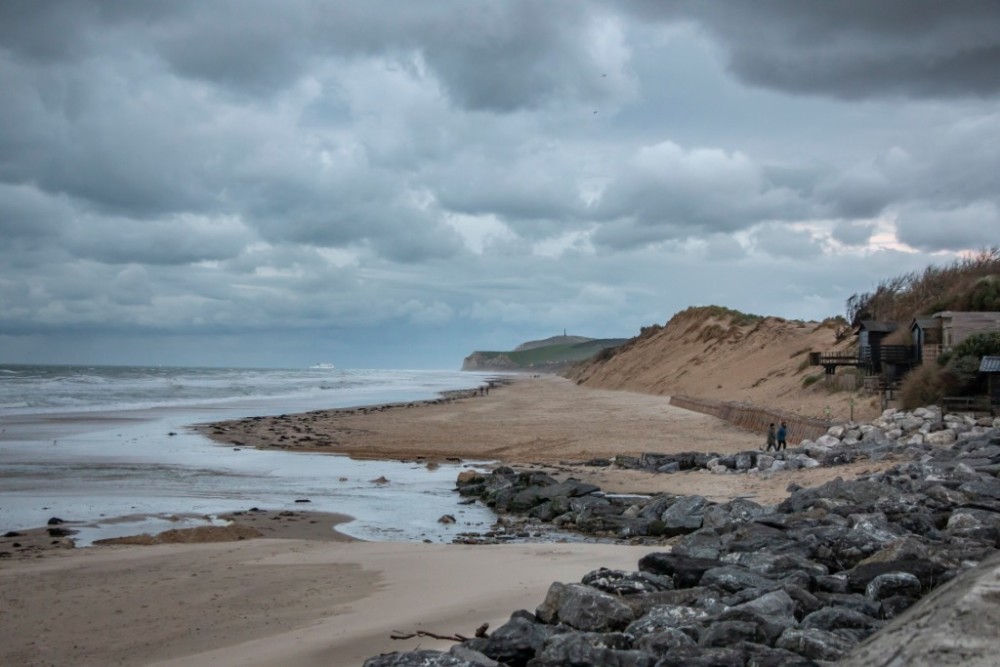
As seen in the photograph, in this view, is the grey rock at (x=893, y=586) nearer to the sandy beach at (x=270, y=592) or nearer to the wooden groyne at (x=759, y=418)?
the sandy beach at (x=270, y=592)

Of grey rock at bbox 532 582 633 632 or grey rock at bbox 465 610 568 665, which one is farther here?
→ grey rock at bbox 532 582 633 632

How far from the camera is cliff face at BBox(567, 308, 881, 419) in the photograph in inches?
1412

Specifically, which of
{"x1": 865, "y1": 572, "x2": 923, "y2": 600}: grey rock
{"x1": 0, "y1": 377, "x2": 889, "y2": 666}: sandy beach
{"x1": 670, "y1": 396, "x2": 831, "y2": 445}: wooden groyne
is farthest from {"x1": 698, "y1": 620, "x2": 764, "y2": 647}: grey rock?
{"x1": 670, "y1": 396, "x2": 831, "y2": 445}: wooden groyne

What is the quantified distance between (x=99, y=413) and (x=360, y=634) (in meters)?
39.3

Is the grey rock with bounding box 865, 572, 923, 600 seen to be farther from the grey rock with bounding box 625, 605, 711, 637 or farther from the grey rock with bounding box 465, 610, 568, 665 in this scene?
the grey rock with bounding box 465, 610, 568, 665

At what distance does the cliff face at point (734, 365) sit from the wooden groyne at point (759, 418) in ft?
7.47

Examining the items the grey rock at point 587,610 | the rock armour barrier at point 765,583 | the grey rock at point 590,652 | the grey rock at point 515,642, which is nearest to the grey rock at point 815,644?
the rock armour barrier at point 765,583

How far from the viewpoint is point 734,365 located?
57.5 m

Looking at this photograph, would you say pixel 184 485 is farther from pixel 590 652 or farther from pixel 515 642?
pixel 590 652

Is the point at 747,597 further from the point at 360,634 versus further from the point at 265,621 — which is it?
the point at 265,621

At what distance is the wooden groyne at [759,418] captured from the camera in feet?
78.1

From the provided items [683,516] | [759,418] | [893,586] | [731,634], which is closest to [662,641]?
[731,634]

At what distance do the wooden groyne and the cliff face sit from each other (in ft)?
7.47

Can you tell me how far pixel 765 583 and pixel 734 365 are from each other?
172ft
